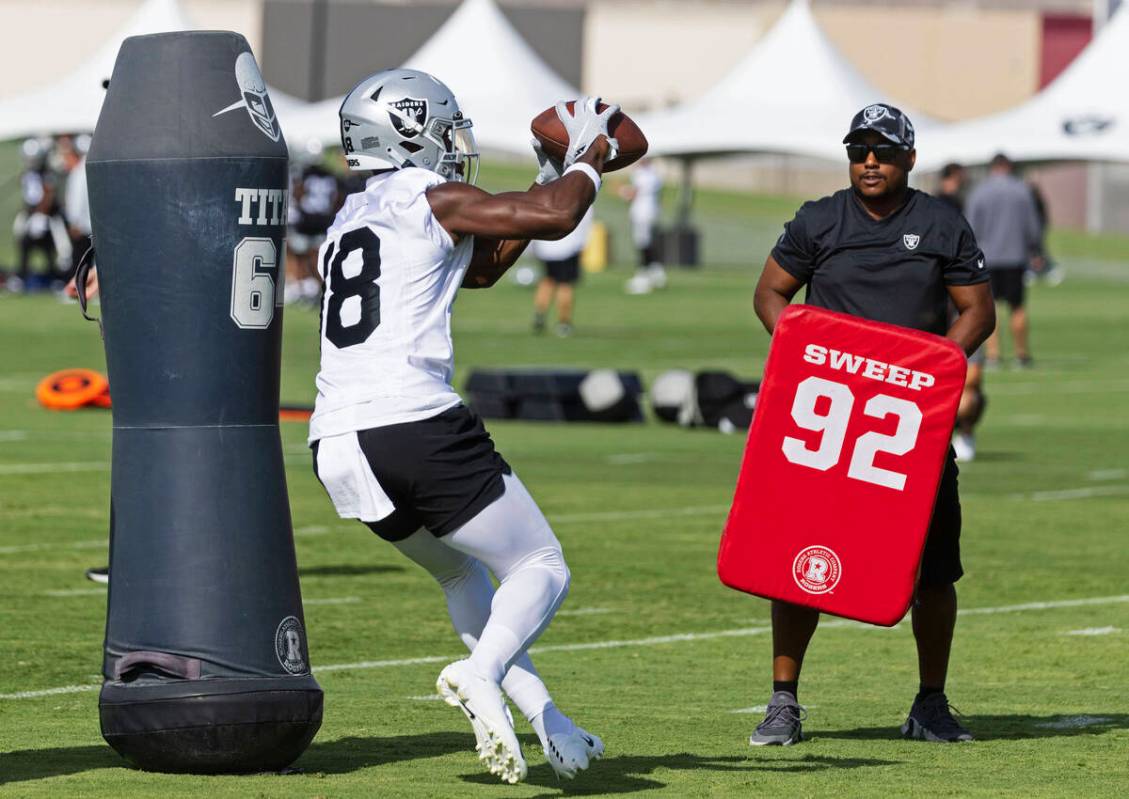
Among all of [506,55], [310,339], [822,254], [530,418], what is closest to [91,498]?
[530,418]

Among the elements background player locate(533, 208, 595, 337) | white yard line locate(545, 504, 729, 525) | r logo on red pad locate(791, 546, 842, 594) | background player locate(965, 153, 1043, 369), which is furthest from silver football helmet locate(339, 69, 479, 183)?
background player locate(533, 208, 595, 337)

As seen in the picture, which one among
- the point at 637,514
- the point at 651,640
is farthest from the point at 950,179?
the point at 651,640

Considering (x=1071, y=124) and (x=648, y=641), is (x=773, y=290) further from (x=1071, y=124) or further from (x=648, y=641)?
(x=1071, y=124)

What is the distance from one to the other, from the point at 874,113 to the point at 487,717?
8.73 ft

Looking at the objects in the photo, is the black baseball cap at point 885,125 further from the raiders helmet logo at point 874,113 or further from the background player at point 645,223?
the background player at point 645,223

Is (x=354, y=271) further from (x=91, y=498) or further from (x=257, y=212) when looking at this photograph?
(x=91, y=498)

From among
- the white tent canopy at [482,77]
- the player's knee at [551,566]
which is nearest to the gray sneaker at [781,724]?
the player's knee at [551,566]

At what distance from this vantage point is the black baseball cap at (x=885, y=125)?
26.1 ft

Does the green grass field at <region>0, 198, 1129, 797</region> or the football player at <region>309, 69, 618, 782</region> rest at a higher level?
the football player at <region>309, 69, 618, 782</region>

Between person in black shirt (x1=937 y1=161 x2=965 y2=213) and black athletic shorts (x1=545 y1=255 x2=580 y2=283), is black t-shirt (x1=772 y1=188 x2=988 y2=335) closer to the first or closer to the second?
person in black shirt (x1=937 y1=161 x2=965 y2=213)

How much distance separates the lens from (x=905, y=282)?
8.04 meters

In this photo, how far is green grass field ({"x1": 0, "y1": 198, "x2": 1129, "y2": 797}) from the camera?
23.5 feet

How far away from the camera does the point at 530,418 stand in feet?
67.0

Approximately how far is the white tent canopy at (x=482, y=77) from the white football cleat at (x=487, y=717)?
1125 inches
